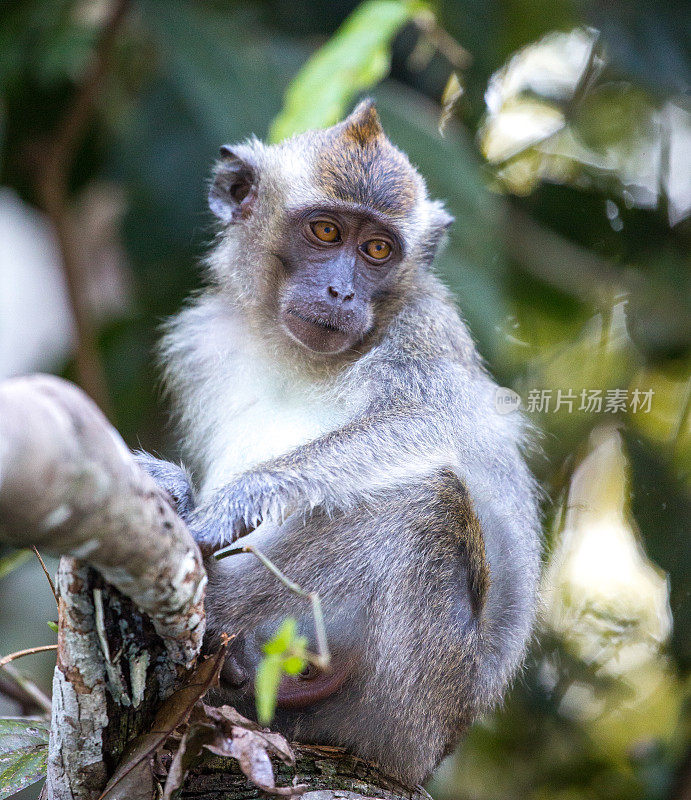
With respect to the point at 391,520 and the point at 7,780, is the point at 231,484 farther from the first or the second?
the point at 7,780

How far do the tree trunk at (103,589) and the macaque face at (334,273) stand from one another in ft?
5.89

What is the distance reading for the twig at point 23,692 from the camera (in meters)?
4.37

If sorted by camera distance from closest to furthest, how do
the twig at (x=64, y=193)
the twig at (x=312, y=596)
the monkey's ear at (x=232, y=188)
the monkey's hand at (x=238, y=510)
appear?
the twig at (x=312, y=596) < the monkey's hand at (x=238, y=510) < the monkey's ear at (x=232, y=188) < the twig at (x=64, y=193)

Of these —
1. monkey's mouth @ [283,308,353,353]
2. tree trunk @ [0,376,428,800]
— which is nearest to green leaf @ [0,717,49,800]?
tree trunk @ [0,376,428,800]

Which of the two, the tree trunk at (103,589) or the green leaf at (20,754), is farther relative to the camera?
the green leaf at (20,754)

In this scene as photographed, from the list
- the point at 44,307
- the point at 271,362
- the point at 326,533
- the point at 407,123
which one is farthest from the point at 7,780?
the point at 44,307

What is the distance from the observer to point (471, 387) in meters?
4.53

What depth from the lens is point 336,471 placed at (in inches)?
→ 153

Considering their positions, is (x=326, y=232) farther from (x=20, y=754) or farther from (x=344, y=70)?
(x=20, y=754)

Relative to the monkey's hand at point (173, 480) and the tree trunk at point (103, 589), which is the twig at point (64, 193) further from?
the tree trunk at point (103, 589)

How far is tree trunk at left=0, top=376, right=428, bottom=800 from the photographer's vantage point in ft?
6.43

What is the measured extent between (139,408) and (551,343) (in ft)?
10.8
